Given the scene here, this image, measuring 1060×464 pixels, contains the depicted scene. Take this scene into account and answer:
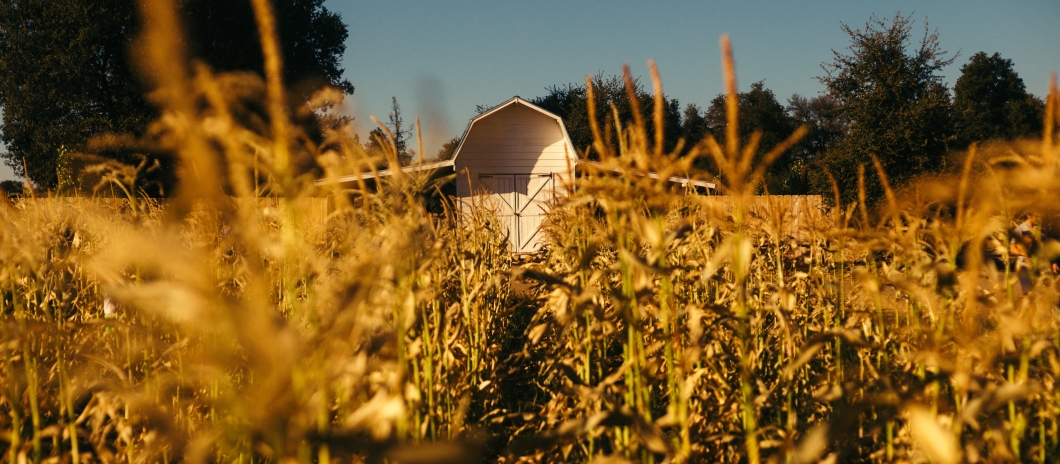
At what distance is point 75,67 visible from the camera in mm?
23766

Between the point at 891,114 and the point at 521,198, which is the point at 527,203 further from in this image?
the point at 891,114

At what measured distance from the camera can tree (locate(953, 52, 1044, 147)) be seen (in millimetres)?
51906

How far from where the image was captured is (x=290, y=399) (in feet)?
3.81

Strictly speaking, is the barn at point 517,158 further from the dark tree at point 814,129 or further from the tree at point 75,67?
the dark tree at point 814,129

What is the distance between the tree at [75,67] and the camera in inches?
933

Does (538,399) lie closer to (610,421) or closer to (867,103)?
(610,421)

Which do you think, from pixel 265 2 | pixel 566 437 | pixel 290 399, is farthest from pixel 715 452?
pixel 265 2

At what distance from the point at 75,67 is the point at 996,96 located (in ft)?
213

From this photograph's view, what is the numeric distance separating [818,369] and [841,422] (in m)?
3.72

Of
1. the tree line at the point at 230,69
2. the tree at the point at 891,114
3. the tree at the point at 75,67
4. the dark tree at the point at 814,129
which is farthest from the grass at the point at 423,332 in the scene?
the dark tree at the point at 814,129

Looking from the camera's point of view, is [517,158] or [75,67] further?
[75,67]

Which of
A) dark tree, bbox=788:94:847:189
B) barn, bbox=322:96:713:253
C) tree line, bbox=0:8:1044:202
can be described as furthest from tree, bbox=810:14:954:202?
dark tree, bbox=788:94:847:189

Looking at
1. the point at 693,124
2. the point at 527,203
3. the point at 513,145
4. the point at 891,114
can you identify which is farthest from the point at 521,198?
the point at 693,124

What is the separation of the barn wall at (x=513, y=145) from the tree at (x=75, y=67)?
6.94 metres
